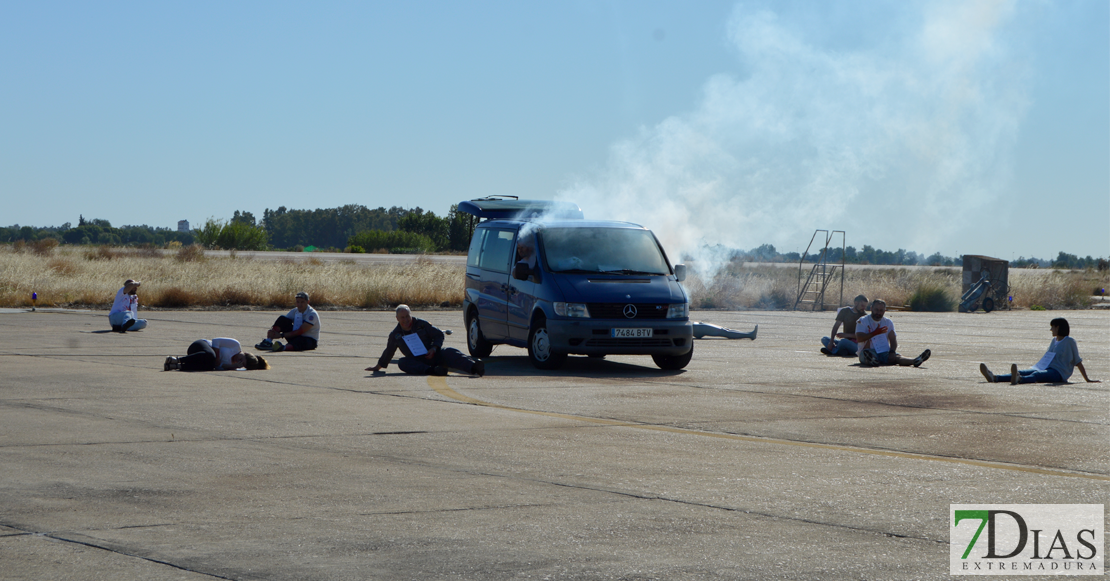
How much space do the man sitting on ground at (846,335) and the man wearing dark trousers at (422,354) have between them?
21.9 feet

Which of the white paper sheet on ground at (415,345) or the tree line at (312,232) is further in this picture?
the tree line at (312,232)

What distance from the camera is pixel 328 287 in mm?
37406

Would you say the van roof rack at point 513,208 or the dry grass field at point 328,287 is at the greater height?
the van roof rack at point 513,208

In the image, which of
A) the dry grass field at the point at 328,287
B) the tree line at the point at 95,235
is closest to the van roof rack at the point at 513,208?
the dry grass field at the point at 328,287

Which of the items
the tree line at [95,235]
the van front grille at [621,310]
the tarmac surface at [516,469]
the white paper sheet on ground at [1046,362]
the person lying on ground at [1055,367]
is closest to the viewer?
the tarmac surface at [516,469]

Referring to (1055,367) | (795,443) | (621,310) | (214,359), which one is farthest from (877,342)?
(214,359)

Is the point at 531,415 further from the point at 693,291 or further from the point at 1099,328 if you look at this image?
the point at 693,291

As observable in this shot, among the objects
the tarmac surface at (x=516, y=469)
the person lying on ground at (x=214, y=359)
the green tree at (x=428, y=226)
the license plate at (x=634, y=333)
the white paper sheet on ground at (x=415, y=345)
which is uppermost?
the green tree at (x=428, y=226)

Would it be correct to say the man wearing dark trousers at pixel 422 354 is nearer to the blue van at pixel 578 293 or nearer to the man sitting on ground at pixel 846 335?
the blue van at pixel 578 293

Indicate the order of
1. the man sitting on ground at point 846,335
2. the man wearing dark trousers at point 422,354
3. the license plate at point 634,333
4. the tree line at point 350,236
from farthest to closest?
1. the tree line at point 350,236
2. the man sitting on ground at point 846,335
3. the license plate at point 634,333
4. the man wearing dark trousers at point 422,354

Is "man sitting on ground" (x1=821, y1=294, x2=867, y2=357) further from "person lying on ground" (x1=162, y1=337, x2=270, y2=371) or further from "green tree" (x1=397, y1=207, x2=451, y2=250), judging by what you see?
"green tree" (x1=397, y1=207, x2=451, y2=250)

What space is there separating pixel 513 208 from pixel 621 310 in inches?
219

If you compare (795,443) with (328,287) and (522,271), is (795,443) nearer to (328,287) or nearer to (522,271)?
(522,271)

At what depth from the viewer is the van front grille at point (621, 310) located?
14.9 metres
